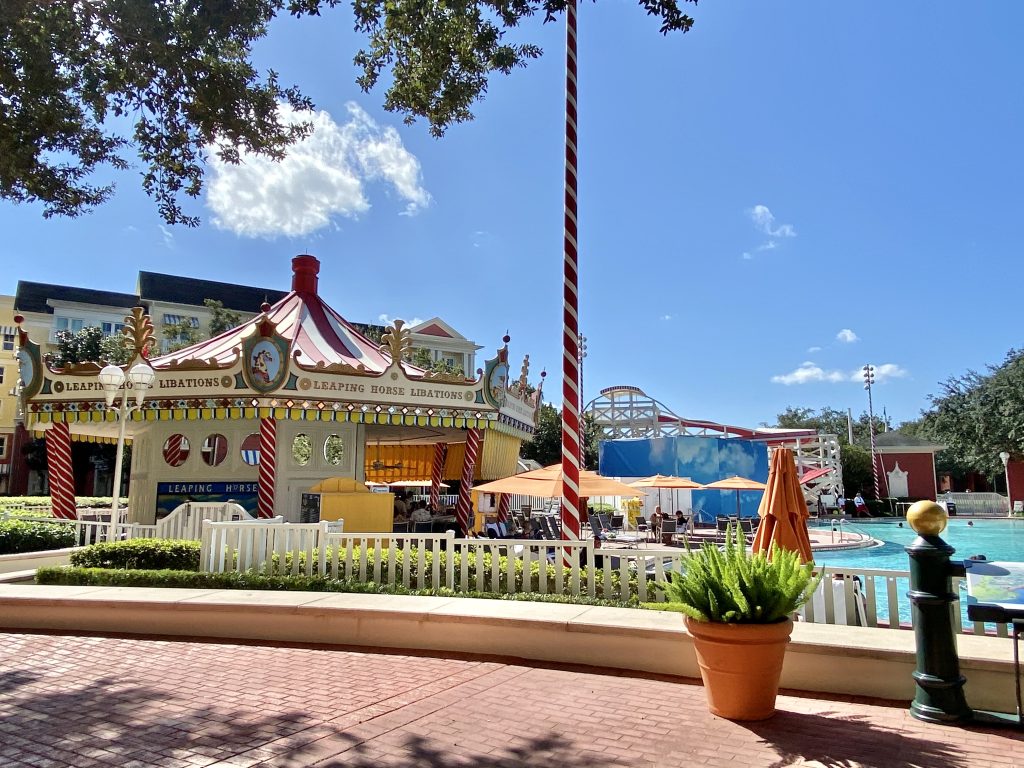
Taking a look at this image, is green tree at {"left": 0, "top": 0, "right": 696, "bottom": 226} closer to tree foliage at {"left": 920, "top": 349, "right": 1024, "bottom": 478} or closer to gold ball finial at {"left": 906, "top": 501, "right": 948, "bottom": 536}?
gold ball finial at {"left": 906, "top": 501, "right": 948, "bottom": 536}

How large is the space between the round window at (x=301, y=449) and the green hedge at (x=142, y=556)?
5.01m

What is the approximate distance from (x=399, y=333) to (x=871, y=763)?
11829 millimetres

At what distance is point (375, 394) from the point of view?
13852 millimetres

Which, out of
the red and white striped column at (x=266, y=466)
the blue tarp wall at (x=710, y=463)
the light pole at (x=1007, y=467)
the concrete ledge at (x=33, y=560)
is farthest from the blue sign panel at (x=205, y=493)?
the light pole at (x=1007, y=467)

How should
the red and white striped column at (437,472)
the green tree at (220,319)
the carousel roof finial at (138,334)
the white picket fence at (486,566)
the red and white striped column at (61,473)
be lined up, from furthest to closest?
1. the green tree at (220,319)
2. the red and white striped column at (437,472)
3. the red and white striped column at (61,473)
4. the carousel roof finial at (138,334)
5. the white picket fence at (486,566)

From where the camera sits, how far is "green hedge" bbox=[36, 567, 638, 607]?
797 centimetres

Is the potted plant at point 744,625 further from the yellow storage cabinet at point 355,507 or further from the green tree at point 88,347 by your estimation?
the green tree at point 88,347

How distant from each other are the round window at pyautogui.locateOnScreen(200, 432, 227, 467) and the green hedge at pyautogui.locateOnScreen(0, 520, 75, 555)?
285cm

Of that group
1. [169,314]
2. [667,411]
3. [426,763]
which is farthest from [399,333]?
[169,314]

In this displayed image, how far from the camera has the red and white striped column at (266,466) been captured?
13.3 meters

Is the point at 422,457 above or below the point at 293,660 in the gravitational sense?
above

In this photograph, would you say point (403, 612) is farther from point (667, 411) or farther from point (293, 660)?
point (667, 411)

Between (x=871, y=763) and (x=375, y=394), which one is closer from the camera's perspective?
(x=871, y=763)

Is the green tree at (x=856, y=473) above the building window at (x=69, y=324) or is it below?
below
